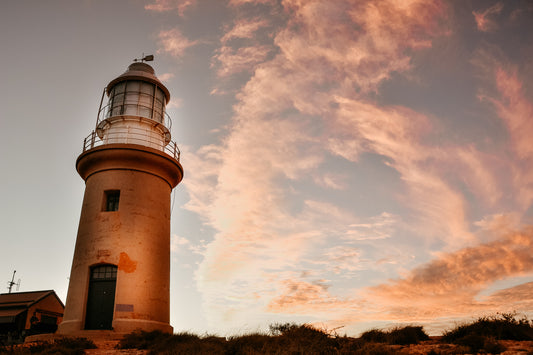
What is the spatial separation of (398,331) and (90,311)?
33.2ft

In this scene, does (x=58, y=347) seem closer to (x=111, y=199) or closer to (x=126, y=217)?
(x=126, y=217)

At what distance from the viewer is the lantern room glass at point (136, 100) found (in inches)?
650

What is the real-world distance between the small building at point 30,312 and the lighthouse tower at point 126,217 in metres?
12.0

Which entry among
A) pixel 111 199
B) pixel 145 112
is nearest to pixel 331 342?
pixel 111 199

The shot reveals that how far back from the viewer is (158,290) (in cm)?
1471

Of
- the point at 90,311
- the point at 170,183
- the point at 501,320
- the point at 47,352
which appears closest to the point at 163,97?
the point at 170,183

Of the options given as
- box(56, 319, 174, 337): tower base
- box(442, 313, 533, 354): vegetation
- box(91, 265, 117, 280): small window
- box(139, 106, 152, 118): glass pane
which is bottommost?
box(442, 313, 533, 354): vegetation

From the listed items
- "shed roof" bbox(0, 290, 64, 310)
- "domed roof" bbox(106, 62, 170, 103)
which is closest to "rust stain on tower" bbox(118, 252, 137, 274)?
"domed roof" bbox(106, 62, 170, 103)

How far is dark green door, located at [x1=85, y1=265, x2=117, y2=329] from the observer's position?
45.1ft

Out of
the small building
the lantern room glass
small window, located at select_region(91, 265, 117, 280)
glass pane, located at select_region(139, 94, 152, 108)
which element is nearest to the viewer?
small window, located at select_region(91, 265, 117, 280)

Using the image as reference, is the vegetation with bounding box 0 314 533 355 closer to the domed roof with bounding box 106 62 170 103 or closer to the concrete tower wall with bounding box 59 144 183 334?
the concrete tower wall with bounding box 59 144 183 334

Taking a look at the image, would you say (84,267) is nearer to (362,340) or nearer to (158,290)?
(158,290)

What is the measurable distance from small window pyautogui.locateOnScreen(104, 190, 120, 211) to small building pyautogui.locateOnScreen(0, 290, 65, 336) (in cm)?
1257

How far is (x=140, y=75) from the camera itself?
17031 millimetres
